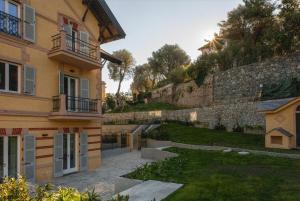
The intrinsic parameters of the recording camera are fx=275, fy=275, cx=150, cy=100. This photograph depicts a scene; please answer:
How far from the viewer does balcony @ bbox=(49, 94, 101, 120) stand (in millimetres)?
14461

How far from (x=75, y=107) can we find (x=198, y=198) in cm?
989

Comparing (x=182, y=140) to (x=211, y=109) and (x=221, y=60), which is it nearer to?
(x=211, y=109)

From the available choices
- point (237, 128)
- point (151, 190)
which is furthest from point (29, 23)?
point (237, 128)

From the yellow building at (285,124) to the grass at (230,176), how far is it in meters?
3.32

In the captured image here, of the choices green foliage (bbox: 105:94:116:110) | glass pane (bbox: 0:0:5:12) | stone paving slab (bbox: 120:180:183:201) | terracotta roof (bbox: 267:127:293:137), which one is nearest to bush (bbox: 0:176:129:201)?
stone paving slab (bbox: 120:180:183:201)

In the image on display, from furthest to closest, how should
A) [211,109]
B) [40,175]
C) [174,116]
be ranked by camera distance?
[174,116] < [211,109] < [40,175]

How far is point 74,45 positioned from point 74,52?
1706 millimetres

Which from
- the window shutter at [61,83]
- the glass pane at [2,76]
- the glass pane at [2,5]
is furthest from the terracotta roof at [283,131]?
the glass pane at [2,5]

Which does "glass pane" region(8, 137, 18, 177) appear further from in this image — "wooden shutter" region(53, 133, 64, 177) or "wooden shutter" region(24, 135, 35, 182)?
"wooden shutter" region(53, 133, 64, 177)

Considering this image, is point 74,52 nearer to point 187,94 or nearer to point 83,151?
point 83,151

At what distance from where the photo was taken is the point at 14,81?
12.8 metres

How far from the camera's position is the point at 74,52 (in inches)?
587

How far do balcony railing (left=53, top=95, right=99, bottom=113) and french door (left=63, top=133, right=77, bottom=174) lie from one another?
1.59 metres

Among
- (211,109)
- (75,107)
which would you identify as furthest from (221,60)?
(75,107)
